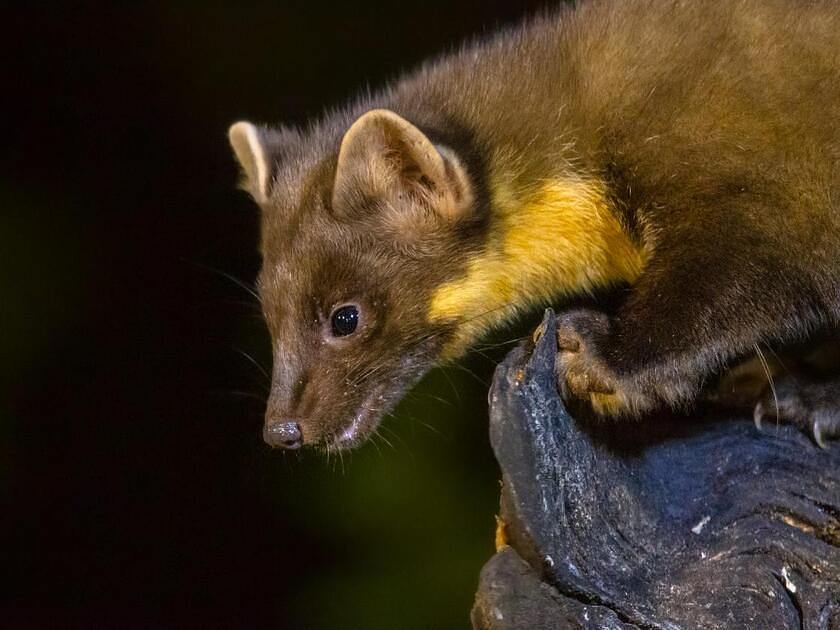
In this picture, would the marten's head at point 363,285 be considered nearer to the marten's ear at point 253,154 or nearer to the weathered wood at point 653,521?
the marten's ear at point 253,154

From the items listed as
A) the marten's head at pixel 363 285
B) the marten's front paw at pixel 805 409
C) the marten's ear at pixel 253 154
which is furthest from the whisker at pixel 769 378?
the marten's ear at pixel 253 154

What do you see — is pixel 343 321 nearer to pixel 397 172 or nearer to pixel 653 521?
pixel 397 172

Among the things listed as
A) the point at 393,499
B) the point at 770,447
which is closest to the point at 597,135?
the point at 770,447

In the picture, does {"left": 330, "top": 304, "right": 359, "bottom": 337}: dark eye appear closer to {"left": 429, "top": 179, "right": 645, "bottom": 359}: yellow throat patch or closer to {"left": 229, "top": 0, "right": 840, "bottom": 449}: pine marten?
{"left": 229, "top": 0, "right": 840, "bottom": 449}: pine marten

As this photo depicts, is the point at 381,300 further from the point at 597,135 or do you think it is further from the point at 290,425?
the point at 597,135

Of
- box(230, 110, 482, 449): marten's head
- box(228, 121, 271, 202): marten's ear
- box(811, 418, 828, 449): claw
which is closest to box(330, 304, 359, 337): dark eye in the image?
box(230, 110, 482, 449): marten's head

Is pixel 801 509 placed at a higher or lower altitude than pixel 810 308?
lower
